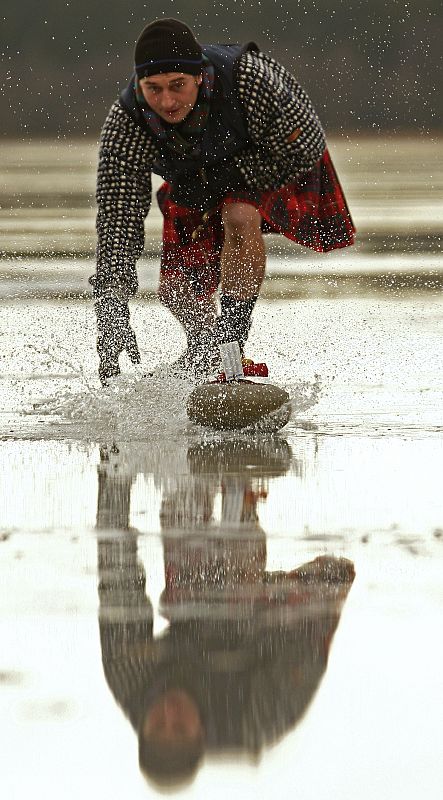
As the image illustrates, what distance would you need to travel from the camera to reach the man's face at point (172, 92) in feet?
17.9

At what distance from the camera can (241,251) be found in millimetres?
5914

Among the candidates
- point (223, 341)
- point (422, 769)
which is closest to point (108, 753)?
point (422, 769)

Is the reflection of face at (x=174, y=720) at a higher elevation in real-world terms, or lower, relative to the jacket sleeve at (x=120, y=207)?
higher

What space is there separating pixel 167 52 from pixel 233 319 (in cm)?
96

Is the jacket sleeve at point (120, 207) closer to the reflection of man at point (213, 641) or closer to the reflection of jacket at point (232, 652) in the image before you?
the reflection of man at point (213, 641)

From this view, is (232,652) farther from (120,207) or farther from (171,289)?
(171,289)

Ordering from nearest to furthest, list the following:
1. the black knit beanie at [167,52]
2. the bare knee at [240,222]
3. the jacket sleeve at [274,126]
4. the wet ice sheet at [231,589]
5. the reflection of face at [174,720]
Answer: the wet ice sheet at [231,589] → the reflection of face at [174,720] → the black knit beanie at [167,52] → the jacket sleeve at [274,126] → the bare knee at [240,222]

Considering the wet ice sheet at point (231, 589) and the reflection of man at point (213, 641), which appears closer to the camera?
the wet ice sheet at point (231, 589)

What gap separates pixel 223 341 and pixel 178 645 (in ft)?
9.55

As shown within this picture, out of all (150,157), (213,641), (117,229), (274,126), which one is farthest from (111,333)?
(213,641)

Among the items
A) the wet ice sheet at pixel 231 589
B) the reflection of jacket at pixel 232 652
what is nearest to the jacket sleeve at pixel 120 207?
the wet ice sheet at pixel 231 589

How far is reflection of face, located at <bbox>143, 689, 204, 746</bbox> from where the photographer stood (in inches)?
101

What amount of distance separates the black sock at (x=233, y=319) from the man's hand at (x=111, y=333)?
0.33 m

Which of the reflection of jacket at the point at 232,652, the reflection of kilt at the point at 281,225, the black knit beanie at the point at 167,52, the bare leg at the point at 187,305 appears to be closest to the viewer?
the reflection of jacket at the point at 232,652
